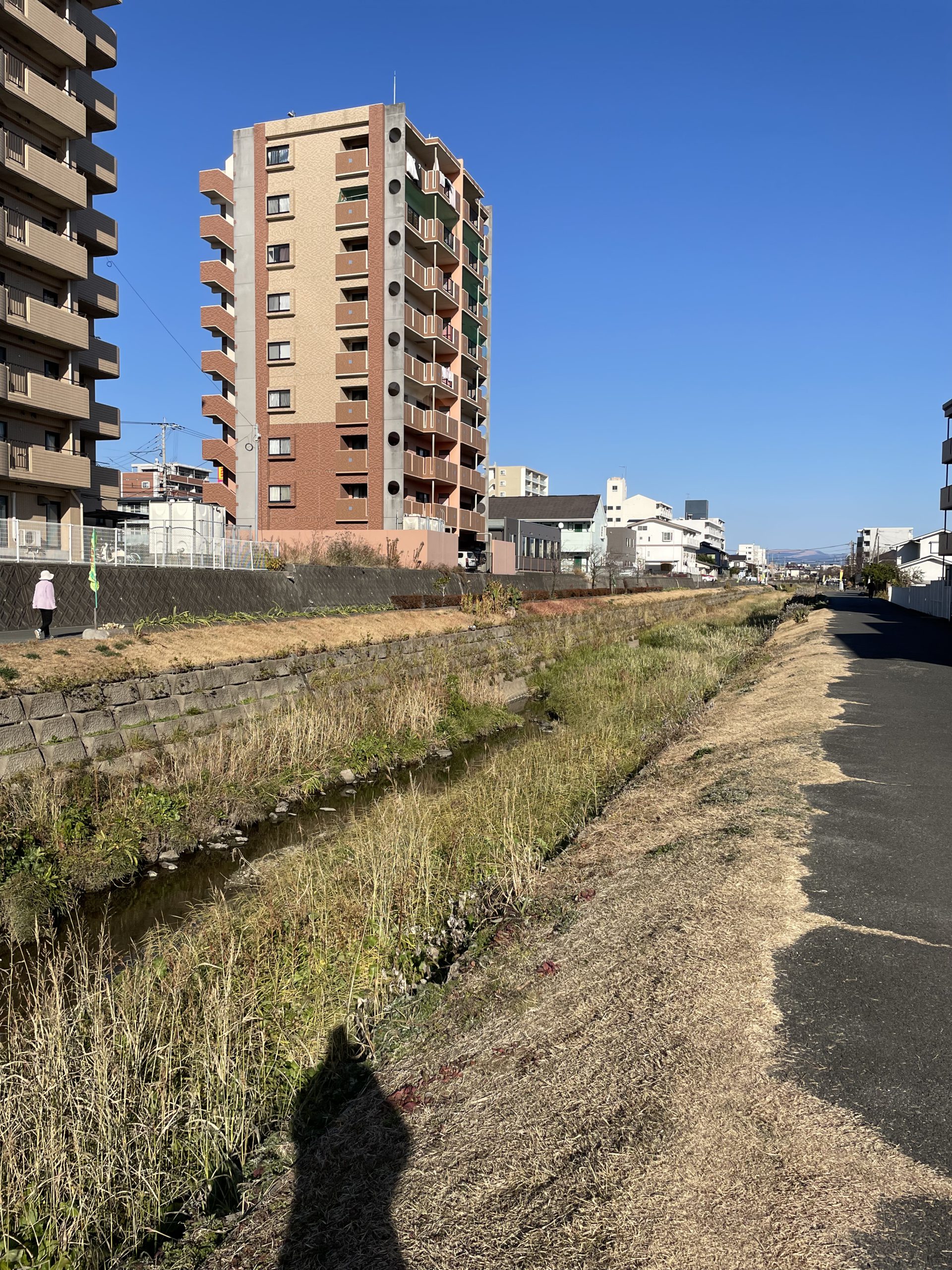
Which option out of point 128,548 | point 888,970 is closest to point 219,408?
point 128,548

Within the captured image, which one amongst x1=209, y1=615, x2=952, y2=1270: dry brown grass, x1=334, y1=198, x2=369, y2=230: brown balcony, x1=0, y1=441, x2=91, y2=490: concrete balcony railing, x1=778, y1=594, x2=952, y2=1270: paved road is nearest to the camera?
x1=209, y1=615, x2=952, y2=1270: dry brown grass

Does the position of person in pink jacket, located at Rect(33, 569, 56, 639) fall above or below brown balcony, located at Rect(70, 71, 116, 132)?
below

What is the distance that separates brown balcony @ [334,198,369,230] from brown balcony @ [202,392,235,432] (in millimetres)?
10419

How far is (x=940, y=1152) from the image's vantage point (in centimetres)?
293

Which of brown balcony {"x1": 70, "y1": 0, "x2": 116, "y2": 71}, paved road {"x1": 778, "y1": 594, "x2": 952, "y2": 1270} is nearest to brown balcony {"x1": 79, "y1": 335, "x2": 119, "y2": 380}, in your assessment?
brown balcony {"x1": 70, "y1": 0, "x2": 116, "y2": 71}

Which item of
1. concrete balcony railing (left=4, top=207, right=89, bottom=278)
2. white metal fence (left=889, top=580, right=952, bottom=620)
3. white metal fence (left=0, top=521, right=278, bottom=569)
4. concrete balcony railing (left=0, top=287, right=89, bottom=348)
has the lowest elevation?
white metal fence (left=889, top=580, right=952, bottom=620)

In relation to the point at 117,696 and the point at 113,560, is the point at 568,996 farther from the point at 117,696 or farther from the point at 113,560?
the point at 113,560

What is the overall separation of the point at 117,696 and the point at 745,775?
8879 mm

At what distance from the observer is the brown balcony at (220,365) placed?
39.5 metres

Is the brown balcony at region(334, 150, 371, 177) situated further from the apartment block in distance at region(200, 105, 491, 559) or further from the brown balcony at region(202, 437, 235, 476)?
the brown balcony at region(202, 437, 235, 476)

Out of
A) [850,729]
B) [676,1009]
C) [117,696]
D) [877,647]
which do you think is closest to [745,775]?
[850,729]

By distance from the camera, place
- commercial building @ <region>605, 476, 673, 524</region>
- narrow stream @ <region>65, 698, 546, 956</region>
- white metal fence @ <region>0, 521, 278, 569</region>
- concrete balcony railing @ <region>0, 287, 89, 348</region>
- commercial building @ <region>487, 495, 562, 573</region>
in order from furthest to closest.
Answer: commercial building @ <region>605, 476, 673, 524</region>, commercial building @ <region>487, 495, 562, 573</region>, concrete balcony railing @ <region>0, 287, 89, 348</region>, white metal fence @ <region>0, 521, 278, 569</region>, narrow stream @ <region>65, 698, 546, 956</region>

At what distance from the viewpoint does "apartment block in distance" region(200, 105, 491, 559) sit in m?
37.3

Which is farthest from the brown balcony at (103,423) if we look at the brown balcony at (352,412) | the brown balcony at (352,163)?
the brown balcony at (352,163)
